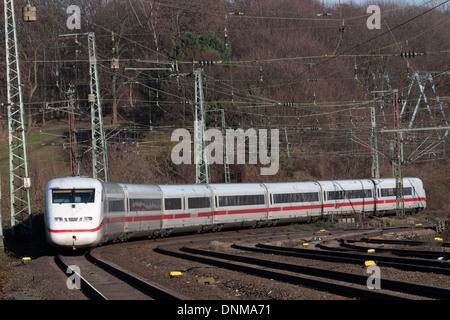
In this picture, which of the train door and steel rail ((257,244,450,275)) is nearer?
steel rail ((257,244,450,275))

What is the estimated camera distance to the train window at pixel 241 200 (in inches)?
1282

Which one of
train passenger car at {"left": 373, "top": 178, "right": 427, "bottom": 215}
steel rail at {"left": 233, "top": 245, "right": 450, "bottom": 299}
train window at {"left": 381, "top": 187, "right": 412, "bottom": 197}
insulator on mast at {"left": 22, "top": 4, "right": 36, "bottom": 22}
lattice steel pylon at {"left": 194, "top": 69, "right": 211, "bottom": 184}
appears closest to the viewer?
steel rail at {"left": 233, "top": 245, "right": 450, "bottom": 299}

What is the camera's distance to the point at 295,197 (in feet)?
123

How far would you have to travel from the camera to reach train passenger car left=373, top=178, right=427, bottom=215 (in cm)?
4359

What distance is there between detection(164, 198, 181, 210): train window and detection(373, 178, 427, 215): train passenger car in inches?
744

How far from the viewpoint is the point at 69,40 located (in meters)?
60.6

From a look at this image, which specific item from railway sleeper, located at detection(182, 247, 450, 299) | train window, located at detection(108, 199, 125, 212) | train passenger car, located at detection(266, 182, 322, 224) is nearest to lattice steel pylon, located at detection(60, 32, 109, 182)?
train window, located at detection(108, 199, 125, 212)

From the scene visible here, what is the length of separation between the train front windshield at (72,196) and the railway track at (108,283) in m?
2.81

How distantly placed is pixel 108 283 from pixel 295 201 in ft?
80.4

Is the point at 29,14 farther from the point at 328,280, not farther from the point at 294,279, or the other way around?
the point at 328,280

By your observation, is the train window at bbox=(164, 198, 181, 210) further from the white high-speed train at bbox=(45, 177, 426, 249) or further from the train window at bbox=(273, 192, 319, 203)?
the train window at bbox=(273, 192, 319, 203)

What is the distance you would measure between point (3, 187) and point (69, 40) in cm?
2374

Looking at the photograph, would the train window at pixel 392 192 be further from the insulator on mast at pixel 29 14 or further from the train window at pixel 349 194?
the insulator on mast at pixel 29 14
